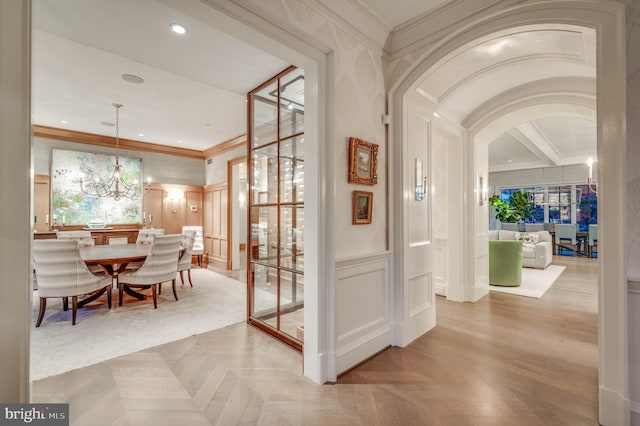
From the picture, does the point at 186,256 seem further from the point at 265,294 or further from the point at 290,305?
the point at 290,305

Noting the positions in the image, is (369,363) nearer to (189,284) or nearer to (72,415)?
(72,415)

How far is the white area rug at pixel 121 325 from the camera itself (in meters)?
2.62

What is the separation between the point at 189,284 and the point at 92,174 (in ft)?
11.5

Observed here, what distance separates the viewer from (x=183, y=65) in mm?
3117

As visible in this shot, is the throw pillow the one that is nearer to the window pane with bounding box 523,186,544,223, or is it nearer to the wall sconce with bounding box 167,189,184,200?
the window pane with bounding box 523,186,544,223

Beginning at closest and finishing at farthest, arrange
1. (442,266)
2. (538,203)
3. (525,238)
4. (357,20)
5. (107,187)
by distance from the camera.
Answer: (357,20), (442,266), (107,187), (525,238), (538,203)


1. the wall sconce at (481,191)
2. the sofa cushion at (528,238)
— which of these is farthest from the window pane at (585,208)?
the wall sconce at (481,191)

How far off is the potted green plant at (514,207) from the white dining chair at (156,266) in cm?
697

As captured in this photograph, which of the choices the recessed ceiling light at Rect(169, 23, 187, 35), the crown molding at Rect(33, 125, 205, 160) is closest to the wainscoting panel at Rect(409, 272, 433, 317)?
the recessed ceiling light at Rect(169, 23, 187, 35)

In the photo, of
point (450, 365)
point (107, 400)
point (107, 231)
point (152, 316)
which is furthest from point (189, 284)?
point (450, 365)

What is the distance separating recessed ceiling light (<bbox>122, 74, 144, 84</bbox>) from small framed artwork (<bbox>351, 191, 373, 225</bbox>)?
10.8ft

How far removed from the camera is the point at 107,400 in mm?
1995

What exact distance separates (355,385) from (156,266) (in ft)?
10.4

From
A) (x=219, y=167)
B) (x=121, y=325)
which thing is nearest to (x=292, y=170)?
(x=121, y=325)
